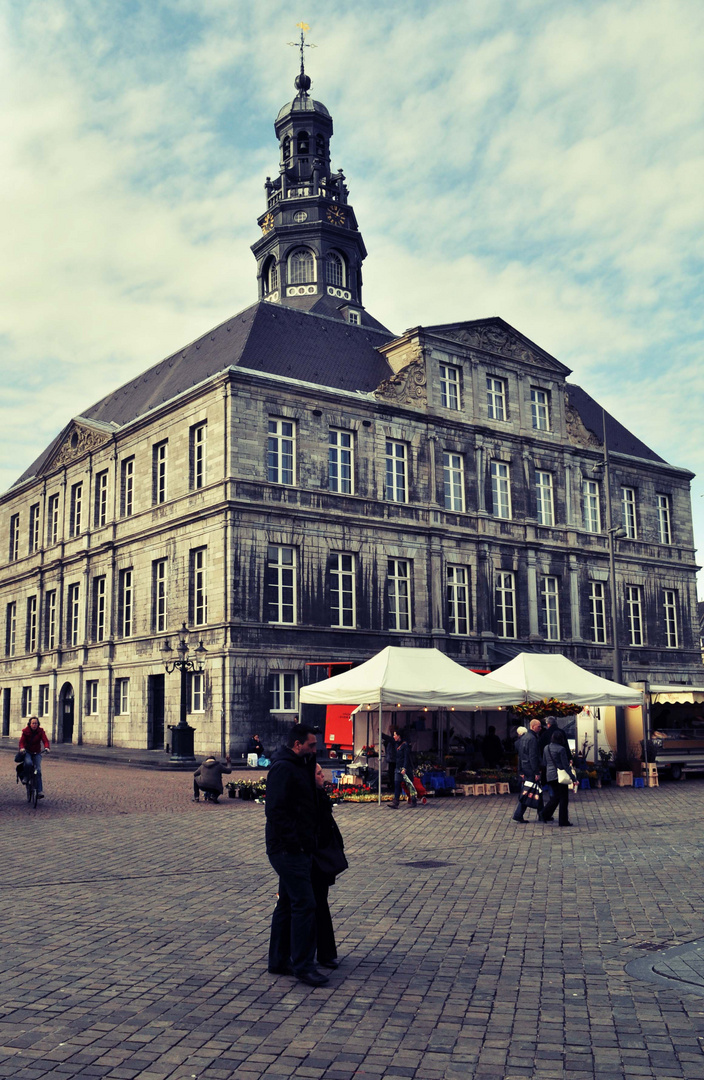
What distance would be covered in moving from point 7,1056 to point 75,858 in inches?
297

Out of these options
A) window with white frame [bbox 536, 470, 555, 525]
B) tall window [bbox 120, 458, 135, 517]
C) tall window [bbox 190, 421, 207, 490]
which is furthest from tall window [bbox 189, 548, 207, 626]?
window with white frame [bbox 536, 470, 555, 525]

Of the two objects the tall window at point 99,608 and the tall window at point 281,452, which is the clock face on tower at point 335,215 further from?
the tall window at point 99,608

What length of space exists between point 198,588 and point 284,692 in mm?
4821

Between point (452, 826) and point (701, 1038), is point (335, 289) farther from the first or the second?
point (701, 1038)

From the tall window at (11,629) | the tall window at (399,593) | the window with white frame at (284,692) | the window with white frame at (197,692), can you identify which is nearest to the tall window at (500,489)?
the tall window at (399,593)

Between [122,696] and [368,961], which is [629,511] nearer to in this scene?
[122,696]

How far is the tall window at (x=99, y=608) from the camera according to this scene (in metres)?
41.4

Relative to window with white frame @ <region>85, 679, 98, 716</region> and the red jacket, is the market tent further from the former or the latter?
window with white frame @ <region>85, 679, 98, 716</region>

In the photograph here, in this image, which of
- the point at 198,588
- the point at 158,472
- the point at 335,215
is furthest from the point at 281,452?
the point at 335,215

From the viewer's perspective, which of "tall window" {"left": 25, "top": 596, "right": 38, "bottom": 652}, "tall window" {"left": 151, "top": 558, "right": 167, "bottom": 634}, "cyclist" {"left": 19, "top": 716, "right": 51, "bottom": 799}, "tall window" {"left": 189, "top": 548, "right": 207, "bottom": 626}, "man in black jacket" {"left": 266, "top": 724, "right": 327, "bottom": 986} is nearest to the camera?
"man in black jacket" {"left": 266, "top": 724, "right": 327, "bottom": 986}

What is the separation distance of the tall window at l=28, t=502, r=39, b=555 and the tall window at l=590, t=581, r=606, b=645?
2625cm

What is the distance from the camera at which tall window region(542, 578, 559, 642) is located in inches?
1649

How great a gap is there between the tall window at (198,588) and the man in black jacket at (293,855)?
26.9 meters

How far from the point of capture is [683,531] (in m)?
48.4
